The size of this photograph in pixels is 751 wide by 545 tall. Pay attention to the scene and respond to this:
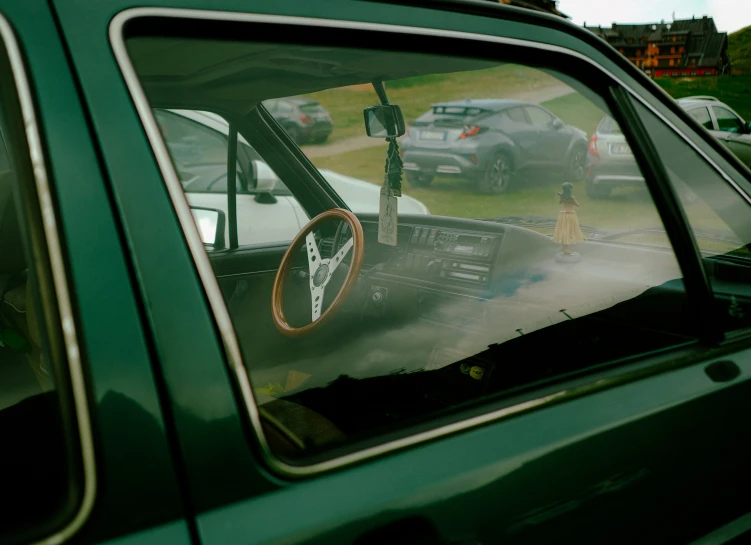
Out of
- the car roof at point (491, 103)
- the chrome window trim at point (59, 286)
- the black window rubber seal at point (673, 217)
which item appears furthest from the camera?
the car roof at point (491, 103)

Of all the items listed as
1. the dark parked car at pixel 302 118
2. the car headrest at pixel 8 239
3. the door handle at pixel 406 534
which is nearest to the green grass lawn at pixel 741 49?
the dark parked car at pixel 302 118

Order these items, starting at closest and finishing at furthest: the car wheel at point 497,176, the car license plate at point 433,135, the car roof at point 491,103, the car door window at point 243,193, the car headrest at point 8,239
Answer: the car headrest at point 8,239
the car roof at point 491,103
the car door window at point 243,193
the car wheel at point 497,176
the car license plate at point 433,135

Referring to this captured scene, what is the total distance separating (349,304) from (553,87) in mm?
759

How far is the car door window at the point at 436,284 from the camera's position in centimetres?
139

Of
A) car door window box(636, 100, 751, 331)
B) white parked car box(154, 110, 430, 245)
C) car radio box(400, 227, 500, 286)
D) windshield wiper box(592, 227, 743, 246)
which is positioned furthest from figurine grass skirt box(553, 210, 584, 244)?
white parked car box(154, 110, 430, 245)

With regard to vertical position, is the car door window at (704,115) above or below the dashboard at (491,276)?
below

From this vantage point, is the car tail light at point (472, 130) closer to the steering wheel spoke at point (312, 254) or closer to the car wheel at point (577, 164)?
the car wheel at point (577, 164)

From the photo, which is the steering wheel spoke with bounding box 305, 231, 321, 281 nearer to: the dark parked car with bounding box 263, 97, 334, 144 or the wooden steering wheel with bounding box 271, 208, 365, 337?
the wooden steering wheel with bounding box 271, 208, 365, 337

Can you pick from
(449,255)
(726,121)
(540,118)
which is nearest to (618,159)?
(449,255)

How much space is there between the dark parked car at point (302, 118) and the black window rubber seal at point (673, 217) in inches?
48.8

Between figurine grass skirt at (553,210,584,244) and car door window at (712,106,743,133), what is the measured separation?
37.1ft

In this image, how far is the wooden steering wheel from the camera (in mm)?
1954

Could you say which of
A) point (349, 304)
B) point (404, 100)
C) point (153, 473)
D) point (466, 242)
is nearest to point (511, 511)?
point (153, 473)

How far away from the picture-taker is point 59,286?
3.04 feet
